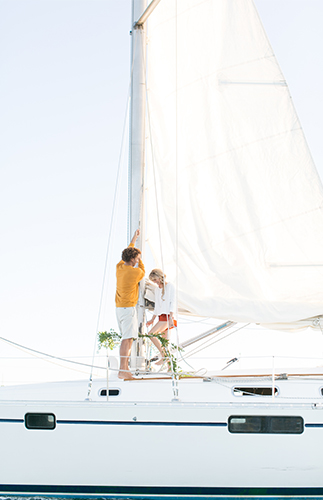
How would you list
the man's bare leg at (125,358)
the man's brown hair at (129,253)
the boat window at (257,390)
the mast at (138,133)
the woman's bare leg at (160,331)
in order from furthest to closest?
the mast at (138,133) → the woman's bare leg at (160,331) → the man's brown hair at (129,253) → the man's bare leg at (125,358) → the boat window at (257,390)

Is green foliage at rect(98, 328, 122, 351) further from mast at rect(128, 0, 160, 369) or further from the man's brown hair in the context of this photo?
the man's brown hair

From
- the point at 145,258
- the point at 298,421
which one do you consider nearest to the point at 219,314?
the point at 145,258

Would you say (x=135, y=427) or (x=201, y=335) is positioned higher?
(x=201, y=335)

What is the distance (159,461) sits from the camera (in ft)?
15.0

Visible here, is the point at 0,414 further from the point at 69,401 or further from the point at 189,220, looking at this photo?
the point at 189,220

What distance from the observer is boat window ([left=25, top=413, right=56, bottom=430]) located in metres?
4.68

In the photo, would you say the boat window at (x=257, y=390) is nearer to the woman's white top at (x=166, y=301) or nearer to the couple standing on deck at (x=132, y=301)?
the couple standing on deck at (x=132, y=301)

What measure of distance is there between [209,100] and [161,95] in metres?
0.62

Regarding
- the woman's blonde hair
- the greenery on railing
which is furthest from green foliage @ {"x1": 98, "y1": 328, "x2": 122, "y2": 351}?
the woman's blonde hair

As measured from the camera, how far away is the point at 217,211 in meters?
6.89

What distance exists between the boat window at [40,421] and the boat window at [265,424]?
58.7 inches

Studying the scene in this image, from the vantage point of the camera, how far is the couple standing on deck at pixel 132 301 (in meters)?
5.92

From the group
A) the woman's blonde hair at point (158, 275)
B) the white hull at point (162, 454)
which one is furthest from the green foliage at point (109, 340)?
the white hull at point (162, 454)

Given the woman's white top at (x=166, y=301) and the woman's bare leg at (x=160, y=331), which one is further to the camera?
the woman's white top at (x=166, y=301)
